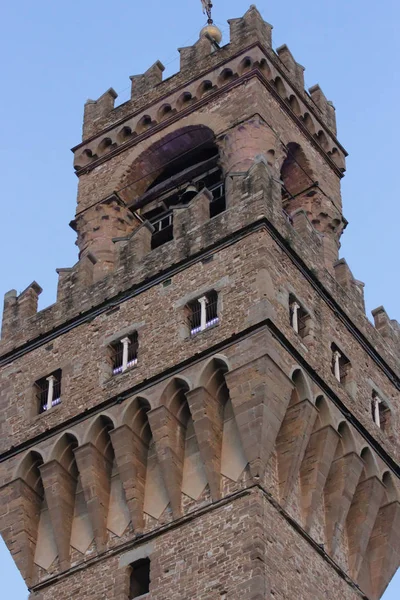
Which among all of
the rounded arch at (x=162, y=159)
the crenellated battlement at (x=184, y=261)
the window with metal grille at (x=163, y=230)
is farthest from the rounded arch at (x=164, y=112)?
the crenellated battlement at (x=184, y=261)

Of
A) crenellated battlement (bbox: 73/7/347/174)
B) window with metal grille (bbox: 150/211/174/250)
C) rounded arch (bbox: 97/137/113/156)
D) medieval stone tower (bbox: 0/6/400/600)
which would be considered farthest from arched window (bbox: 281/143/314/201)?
rounded arch (bbox: 97/137/113/156)

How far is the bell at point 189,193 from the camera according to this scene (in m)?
36.7

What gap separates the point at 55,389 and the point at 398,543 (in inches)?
296

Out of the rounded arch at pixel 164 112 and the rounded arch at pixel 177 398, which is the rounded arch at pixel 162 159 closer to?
the rounded arch at pixel 164 112

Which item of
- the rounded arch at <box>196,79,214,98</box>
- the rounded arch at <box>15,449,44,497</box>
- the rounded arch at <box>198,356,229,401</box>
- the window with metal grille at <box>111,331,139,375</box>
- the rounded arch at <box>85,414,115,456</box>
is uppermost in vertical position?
the rounded arch at <box>196,79,214,98</box>

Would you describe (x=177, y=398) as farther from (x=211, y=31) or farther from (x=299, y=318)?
(x=211, y=31)

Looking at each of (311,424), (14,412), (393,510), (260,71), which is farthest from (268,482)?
(260,71)

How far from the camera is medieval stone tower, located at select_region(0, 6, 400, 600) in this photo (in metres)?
28.6

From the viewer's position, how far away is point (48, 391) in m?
32.6

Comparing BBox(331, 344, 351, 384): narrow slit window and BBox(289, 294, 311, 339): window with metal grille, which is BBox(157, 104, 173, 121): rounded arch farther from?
BBox(331, 344, 351, 384): narrow slit window

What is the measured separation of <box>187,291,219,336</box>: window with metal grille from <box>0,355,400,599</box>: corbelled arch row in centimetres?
111

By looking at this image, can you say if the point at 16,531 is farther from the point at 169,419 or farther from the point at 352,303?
the point at 352,303

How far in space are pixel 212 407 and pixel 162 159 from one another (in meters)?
10.1

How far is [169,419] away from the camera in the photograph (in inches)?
1177
